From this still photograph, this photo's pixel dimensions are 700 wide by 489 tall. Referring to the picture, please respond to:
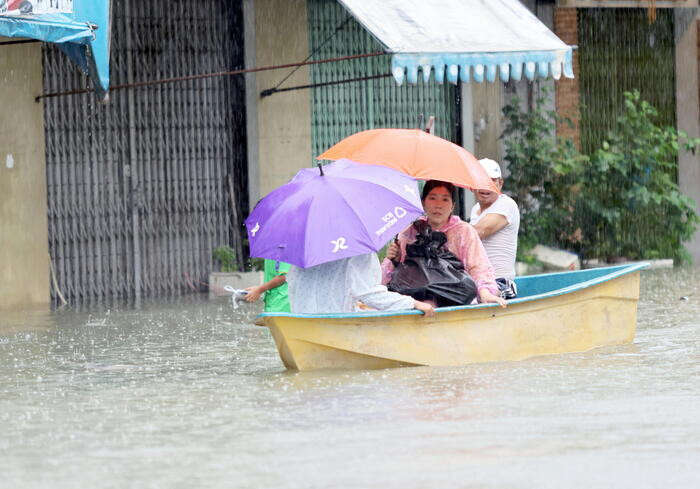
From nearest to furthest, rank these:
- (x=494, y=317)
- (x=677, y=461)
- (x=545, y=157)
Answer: (x=677, y=461), (x=494, y=317), (x=545, y=157)

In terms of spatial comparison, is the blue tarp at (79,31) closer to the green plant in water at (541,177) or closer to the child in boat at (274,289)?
the child in boat at (274,289)

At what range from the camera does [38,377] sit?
35.2ft

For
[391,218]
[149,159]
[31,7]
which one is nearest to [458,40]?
[149,159]

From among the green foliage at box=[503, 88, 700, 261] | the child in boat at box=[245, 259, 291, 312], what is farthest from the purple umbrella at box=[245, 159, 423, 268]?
the green foliage at box=[503, 88, 700, 261]

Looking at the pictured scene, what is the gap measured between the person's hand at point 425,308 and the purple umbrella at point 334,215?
1.64ft

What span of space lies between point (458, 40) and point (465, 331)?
6.17 m

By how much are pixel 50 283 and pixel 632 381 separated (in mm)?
9140

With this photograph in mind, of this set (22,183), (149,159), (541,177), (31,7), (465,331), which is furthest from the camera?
(541,177)

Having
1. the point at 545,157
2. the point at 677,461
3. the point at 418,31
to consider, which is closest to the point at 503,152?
the point at 545,157

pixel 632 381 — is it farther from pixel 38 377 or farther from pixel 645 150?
pixel 645 150

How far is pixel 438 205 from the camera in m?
10.4

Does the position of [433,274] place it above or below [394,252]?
below

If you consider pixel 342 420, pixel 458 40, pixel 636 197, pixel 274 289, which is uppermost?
pixel 458 40

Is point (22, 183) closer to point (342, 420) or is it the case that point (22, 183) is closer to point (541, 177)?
point (541, 177)
